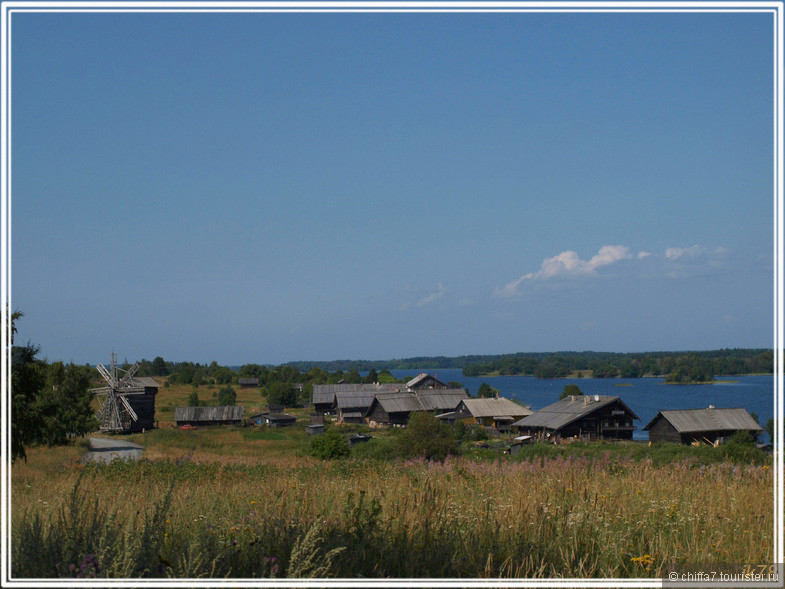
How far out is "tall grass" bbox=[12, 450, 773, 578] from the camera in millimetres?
3719

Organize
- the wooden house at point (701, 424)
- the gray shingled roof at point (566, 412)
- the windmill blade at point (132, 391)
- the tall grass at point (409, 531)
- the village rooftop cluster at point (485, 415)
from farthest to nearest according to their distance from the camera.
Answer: the windmill blade at point (132, 391)
the gray shingled roof at point (566, 412)
the village rooftop cluster at point (485, 415)
the wooden house at point (701, 424)
the tall grass at point (409, 531)

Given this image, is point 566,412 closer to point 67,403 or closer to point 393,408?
point 393,408

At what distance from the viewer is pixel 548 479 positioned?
632 cm

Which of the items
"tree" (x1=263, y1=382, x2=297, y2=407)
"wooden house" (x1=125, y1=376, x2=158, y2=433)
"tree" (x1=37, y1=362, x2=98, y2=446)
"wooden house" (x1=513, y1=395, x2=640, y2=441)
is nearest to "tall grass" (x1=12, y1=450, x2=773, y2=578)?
"tree" (x1=37, y1=362, x2=98, y2=446)

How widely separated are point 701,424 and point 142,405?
162 ft

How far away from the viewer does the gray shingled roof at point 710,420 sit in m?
45.2

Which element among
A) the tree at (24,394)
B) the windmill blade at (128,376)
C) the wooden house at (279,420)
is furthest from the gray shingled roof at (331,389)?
the tree at (24,394)

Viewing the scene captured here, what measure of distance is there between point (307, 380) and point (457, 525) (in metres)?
116

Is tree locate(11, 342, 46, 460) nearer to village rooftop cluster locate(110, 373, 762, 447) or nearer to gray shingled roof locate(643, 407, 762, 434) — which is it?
village rooftop cluster locate(110, 373, 762, 447)

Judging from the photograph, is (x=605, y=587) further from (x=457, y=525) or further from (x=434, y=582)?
(x=457, y=525)

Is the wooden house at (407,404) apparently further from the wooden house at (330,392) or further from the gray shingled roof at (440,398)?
the wooden house at (330,392)

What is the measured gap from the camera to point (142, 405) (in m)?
62.8

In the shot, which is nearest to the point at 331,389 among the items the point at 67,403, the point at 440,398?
the point at 440,398

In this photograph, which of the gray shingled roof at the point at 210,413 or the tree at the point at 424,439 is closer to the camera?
the tree at the point at 424,439
